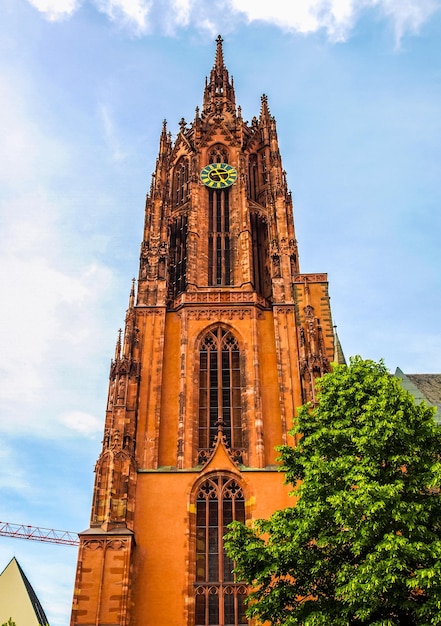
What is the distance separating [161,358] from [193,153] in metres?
14.0

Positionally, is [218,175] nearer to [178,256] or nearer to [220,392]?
[178,256]

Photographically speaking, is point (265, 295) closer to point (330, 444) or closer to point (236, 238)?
point (236, 238)

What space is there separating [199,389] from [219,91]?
2603cm

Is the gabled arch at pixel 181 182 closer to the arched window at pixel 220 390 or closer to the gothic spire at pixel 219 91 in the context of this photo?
the gothic spire at pixel 219 91

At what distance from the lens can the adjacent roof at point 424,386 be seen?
32.1 meters

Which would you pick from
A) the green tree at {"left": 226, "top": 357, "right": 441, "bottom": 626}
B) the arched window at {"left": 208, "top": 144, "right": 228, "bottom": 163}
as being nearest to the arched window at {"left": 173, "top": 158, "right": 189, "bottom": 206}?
the arched window at {"left": 208, "top": 144, "right": 228, "bottom": 163}

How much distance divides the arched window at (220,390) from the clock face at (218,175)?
9648mm

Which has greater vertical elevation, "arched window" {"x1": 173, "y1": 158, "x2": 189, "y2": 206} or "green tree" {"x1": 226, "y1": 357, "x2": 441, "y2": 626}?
"arched window" {"x1": 173, "y1": 158, "x2": 189, "y2": 206}

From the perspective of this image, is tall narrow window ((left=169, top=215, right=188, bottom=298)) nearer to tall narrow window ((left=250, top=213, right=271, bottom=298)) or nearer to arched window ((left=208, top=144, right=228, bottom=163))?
tall narrow window ((left=250, top=213, right=271, bottom=298))

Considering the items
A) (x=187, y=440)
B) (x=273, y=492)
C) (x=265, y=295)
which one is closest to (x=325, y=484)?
(x=273, y=492)

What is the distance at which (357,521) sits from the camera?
13055mm

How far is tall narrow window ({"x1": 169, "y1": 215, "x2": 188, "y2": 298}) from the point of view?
3102 cm

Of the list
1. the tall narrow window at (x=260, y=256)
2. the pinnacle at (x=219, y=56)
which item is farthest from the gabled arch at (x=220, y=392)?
the pinnacle at (x=219, y=56)

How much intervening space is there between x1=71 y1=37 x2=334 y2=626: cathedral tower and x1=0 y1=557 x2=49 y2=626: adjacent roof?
928 inches
